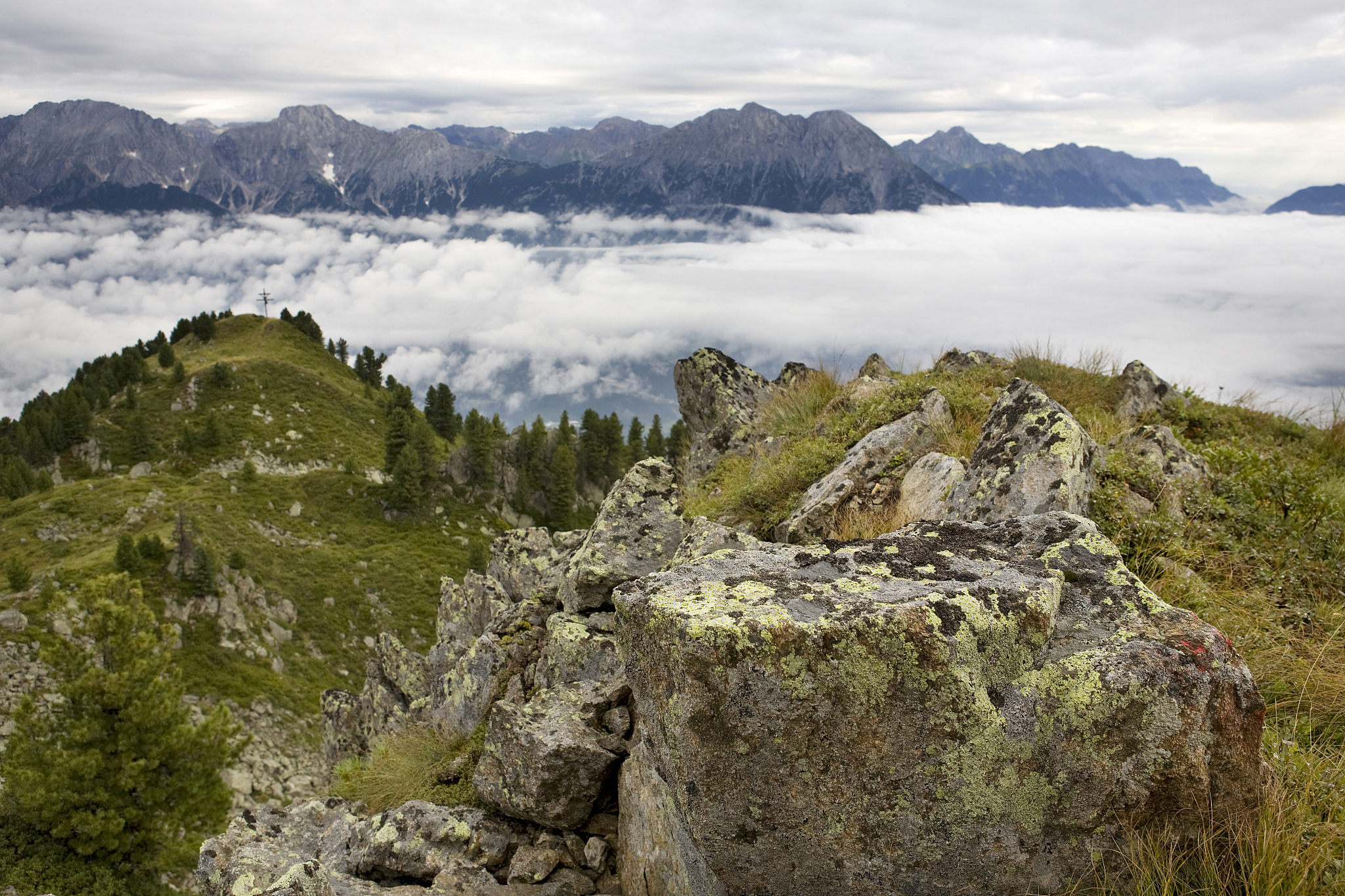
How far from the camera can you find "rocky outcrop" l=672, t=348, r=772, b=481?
62.6ft

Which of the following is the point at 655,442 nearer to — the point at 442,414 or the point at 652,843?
the point at 442,414

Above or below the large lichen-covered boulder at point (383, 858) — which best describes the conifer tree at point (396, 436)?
below

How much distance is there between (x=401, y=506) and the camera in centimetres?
9712

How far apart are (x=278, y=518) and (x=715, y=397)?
3192 inches

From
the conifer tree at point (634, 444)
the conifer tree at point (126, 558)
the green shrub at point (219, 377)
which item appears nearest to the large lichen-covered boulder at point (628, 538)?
the conifer tree at point (126, 558)

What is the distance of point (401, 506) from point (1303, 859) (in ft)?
334

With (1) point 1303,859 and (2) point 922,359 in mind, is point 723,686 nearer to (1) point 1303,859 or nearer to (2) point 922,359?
(1) point 1303,859

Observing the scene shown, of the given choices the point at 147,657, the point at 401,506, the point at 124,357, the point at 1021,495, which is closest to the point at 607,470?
the point at 401,506

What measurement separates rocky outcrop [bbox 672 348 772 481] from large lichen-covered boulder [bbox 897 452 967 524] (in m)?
8.21

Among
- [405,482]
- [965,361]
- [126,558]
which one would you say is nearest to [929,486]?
[965,361]

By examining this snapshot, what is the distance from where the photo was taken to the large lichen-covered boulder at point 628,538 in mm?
10281

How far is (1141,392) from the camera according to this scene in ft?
51.4

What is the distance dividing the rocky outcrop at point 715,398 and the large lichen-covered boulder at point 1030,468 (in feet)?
31.5

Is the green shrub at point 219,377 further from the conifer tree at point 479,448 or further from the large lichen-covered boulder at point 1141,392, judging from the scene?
the large lichen-covered boulder at point 1141,392
